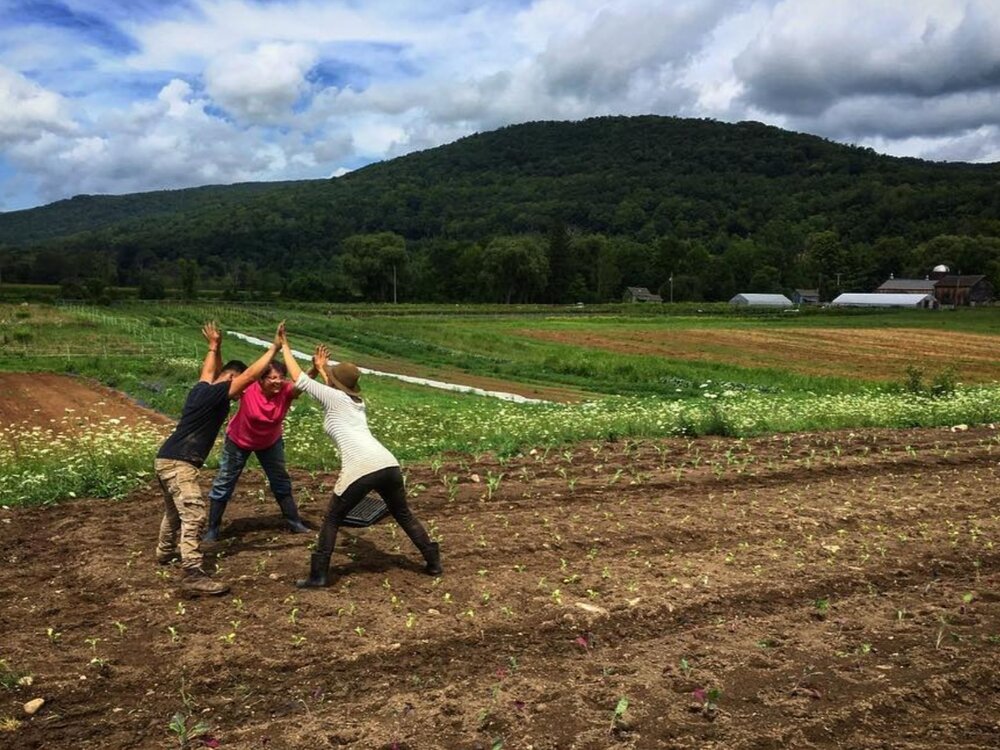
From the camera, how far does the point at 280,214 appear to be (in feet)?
583

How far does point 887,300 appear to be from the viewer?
115500 millimetres

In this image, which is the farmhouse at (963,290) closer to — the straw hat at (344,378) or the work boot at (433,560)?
the work boot at (433,560)

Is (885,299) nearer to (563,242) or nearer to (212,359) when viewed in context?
(563,242)

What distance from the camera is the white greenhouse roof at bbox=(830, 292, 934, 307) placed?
4377 inches

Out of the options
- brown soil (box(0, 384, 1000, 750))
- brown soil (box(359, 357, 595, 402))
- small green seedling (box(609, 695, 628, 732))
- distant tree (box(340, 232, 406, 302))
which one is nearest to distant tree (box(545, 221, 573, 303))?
distant tree (box(340, 232, 406, 302))

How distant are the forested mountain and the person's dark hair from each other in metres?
92.3

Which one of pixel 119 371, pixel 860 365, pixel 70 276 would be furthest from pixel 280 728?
pixel 70 276

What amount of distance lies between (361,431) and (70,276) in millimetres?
123884

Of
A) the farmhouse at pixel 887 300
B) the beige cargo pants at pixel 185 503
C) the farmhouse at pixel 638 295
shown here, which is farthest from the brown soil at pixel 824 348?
the farmhouse at pixel 638 295

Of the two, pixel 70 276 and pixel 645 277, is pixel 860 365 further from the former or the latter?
pixel 70 276

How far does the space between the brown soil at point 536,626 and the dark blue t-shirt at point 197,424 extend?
1066 millimetres

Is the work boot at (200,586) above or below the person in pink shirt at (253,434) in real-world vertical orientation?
below

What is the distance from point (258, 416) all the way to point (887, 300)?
122 m

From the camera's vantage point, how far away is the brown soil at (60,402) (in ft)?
63.6
